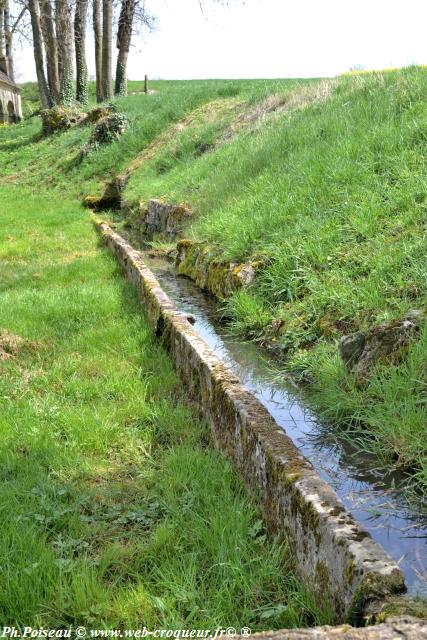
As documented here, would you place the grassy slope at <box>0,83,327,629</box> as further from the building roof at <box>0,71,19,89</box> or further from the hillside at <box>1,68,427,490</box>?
the building roof at <box>0,71,19,89</box>

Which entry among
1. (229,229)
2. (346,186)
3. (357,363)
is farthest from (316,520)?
(229,229)

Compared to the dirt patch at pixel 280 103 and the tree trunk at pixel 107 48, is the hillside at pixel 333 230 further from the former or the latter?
the tree trunk at pixel 107 48

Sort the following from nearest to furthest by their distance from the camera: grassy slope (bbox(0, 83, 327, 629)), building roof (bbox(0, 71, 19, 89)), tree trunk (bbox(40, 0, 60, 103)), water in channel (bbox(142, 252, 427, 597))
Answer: grassy slope (bbox(0, 83, 327, 629)), water in channel (bbox(142, 252, 427, 597)), tree trunk (bbox(40, 0, 60, 103)), building roof (bbox(0, 71, 19, 89))

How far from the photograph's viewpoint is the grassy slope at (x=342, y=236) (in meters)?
3.89

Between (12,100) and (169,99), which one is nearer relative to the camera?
(169,99)

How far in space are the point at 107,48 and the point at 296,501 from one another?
79.9ft

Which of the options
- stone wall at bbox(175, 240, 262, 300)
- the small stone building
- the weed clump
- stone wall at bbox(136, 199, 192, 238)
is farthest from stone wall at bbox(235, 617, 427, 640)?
the small stone building

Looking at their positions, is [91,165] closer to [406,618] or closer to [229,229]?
[229,229]

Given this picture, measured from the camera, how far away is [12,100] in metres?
44.4

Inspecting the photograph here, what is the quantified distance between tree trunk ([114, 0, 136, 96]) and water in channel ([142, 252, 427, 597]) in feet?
73.5

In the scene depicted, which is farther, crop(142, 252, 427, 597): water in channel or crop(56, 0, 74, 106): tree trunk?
crop(56, 0, 74, 106): tree trunk

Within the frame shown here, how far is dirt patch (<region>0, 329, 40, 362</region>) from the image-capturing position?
553cm

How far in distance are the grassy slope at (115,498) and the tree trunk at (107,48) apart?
1936 cm

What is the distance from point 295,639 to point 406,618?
0.36 m
